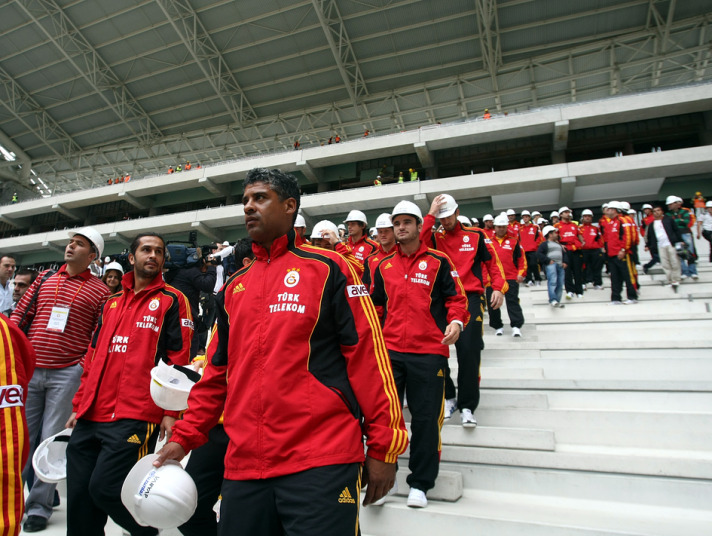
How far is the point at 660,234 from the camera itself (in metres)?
8.36

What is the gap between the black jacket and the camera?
816cm

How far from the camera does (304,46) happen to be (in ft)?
72.5

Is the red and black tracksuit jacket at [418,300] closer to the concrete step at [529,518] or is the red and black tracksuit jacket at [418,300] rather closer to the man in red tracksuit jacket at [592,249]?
the concrete step at [529,518]

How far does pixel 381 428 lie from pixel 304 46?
79.1ft

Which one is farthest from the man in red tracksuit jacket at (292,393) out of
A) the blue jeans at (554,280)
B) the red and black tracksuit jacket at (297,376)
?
the blue jeans at (554,280)

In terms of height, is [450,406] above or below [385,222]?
below

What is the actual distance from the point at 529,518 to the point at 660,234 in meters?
7.96

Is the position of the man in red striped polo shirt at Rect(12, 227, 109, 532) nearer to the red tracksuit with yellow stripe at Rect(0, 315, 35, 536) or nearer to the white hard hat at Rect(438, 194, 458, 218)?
the red tracksuit with yellow stripe at Rect(0, 315, 35, 536)

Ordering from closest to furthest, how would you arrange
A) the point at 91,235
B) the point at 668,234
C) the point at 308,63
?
the point at 91,235, the point at 668,234, the point at 308,63

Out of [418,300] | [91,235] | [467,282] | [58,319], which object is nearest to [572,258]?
[467,282]

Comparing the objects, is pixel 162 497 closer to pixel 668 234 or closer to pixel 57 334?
pixel 57 334

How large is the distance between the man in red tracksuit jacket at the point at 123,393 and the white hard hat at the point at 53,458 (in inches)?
5.1

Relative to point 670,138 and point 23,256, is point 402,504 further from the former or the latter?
point 23,256

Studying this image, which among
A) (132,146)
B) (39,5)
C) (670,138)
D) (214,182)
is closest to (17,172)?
(132,146)
